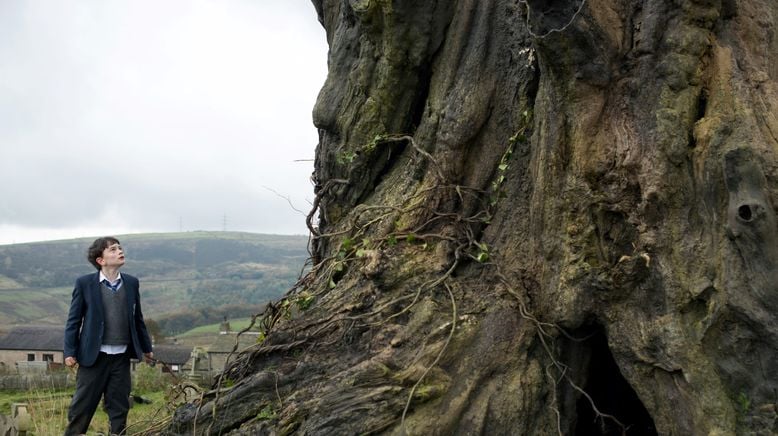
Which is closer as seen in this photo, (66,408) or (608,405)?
(608,405)

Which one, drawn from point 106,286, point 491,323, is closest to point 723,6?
point 491,323

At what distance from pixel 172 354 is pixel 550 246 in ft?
153

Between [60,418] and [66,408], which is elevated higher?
[60,418]

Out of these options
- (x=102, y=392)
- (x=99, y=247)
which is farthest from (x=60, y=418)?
(x=99, y=247)

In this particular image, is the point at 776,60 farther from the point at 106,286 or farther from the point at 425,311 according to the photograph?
the point at 106,286

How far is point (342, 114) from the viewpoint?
29.4 ft

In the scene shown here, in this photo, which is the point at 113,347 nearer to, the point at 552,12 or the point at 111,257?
the point at 111,257

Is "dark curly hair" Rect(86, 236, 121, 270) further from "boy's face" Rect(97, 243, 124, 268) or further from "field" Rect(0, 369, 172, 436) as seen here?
"field" Rect(0, 369, 172, 436)

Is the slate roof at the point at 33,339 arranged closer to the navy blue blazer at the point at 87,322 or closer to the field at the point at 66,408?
the field at the point at 66,408

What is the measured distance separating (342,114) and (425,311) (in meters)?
3.12

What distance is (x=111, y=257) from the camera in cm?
871

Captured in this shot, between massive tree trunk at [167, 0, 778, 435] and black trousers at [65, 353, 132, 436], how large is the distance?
188cm

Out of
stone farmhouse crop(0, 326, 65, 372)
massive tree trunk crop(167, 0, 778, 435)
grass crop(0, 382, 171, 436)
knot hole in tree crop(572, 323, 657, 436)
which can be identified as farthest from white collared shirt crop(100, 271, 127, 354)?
stone farmhouse crop(0, 326, 65, 372)

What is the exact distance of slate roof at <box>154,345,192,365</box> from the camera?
4798 centimetres
